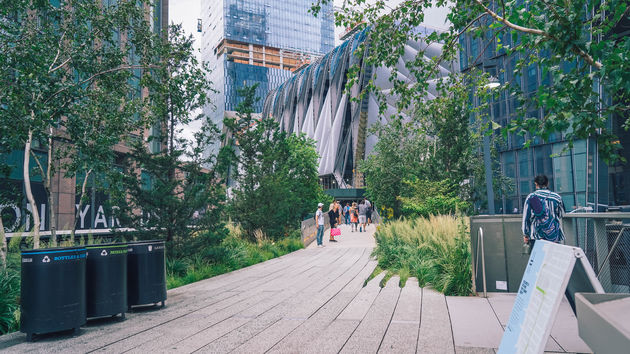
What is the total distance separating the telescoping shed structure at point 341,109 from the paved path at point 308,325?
179 feet

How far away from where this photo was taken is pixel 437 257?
378 inches

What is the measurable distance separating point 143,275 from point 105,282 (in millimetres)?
790

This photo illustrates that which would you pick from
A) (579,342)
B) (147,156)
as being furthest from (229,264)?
(579,342)

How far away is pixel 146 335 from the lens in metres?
5.68

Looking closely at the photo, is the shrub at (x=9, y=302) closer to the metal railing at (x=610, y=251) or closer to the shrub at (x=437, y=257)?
the shrub at (x=437, y=257)

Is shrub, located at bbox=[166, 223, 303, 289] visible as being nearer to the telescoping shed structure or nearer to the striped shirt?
the striped shirt

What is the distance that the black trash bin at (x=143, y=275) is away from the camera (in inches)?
280

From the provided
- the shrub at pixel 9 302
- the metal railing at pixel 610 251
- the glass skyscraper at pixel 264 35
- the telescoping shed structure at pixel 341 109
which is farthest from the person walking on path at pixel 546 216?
the glass skyscraper at pixel 264 35

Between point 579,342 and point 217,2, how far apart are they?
172 m

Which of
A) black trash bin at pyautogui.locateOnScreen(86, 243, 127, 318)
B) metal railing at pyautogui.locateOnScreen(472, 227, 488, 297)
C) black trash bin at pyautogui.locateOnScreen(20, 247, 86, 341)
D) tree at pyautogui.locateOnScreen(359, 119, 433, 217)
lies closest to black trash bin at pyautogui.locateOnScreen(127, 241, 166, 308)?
black trash bin at pyautogui.locateOnScreen(86, 243, 127, 318)

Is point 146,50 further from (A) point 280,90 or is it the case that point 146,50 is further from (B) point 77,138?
(A) point 280,90

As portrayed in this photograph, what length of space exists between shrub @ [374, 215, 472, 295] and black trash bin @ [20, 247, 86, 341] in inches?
236

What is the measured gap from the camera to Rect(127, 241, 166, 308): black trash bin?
7113mm

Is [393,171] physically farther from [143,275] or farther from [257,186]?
[143,275]
